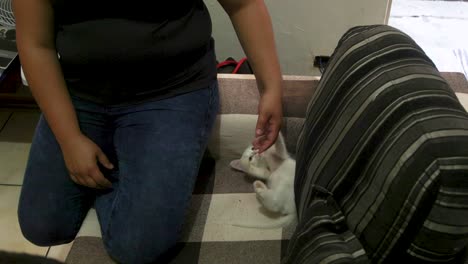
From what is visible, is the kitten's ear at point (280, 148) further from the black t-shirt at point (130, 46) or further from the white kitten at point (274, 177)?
the black t-shirt at point (130, 46)

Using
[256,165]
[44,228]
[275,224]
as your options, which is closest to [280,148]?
[256,165]

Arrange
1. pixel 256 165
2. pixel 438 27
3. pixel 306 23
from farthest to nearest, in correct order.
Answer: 1. pixel 438 27
2. pixel 306 23
3. pixel 256 165

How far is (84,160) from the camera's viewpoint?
84 centimetres

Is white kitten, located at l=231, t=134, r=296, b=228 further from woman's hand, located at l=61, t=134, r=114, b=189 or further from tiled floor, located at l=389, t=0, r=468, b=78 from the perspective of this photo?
tiled floor, located at l=389, t=0, r=468, b=78


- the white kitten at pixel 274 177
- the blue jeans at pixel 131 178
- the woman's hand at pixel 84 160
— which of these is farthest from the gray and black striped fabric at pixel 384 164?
the woman's hand at pixel 84 160

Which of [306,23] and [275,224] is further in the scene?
[306,23]

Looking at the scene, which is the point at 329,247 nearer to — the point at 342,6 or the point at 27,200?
the point at 27,200

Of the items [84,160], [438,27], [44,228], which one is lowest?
[438,27]

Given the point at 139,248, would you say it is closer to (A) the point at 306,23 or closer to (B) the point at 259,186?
(B) the point at 259,186

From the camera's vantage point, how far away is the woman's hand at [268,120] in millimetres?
882

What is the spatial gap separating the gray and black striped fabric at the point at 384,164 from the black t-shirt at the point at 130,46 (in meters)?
0.26

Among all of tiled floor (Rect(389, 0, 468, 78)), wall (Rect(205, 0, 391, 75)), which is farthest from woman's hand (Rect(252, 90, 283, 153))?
tiled floor (Rect(389, 0, 468, 78))

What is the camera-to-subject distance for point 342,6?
53.8 inches

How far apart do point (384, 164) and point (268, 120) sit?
1.10 ft
